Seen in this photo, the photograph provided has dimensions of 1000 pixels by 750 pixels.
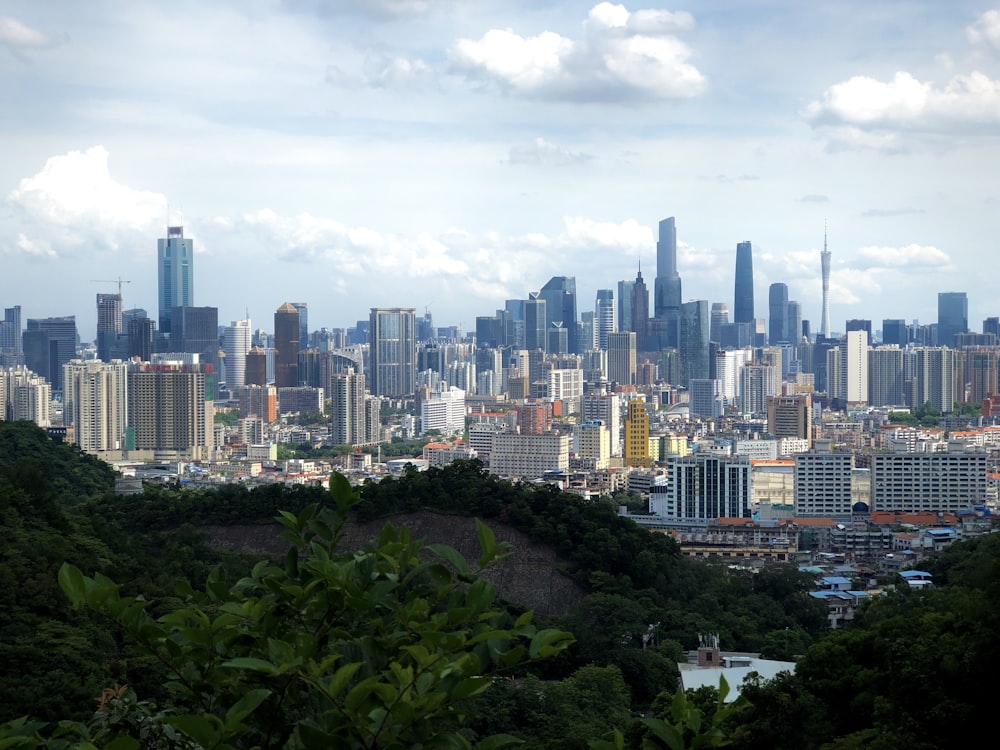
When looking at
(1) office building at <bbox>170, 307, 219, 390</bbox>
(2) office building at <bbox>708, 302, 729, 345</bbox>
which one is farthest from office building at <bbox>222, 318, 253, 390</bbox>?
(2) office building at <bbox>708, 302, 729, 345</bbox>

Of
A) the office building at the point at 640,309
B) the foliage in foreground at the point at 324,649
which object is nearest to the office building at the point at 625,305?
the office building at the point at 640,309

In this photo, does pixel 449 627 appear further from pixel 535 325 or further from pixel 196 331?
pixel 535 325

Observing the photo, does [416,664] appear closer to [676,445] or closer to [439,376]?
[676,445]

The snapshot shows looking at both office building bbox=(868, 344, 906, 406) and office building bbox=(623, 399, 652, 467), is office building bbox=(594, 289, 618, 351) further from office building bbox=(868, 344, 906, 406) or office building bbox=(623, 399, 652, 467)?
office building bbox=(623, 399, 652, 467)

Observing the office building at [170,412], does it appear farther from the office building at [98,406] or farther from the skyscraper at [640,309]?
the skyscraper at [640,309]

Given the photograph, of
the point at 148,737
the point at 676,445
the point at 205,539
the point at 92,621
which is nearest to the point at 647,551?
the point at 205,539
